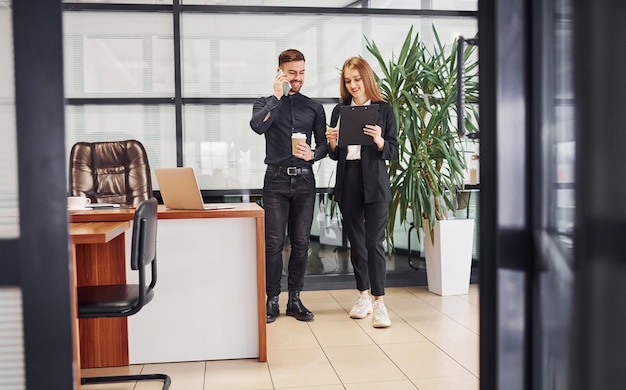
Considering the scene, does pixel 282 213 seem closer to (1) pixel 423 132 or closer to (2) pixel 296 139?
(2) pixel 296 139

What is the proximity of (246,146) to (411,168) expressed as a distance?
1.33 m

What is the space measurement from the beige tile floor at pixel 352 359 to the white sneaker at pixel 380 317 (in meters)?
0.05

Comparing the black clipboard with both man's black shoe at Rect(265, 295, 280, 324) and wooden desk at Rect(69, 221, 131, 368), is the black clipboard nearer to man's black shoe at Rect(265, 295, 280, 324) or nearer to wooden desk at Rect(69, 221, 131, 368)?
man's black shoe at Rect(265, 295, 280, 324)

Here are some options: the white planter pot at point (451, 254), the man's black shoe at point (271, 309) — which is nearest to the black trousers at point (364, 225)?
the man's black shoe at point (271, 309)

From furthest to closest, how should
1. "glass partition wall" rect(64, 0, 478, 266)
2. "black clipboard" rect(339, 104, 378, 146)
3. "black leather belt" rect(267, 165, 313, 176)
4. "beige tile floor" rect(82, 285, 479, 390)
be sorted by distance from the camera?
"glass partition wall" rect(64, 0, 478, 266)
"black leather belt" rect(267, 165, 313, 176)
"black clipboard" rect(339, 104, 378, 146)
"beige tile floor" rect(82, 285, 479, 390)

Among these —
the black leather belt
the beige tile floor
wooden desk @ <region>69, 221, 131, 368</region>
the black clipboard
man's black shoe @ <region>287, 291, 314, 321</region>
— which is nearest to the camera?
the beige tile floor

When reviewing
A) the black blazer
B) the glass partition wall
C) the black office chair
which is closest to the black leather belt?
the black blazer

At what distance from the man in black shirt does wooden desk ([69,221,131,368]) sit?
111 cm

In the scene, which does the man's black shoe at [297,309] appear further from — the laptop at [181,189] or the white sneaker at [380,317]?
the laptop at [181,189]

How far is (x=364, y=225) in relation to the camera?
14.1ft

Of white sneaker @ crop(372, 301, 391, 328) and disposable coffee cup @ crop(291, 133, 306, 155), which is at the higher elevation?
disposable coffee cup @ crop(291, 133, 306, 155)

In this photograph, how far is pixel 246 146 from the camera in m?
5.29

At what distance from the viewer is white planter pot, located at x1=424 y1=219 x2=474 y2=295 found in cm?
500

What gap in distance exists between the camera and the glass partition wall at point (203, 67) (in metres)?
5.13
